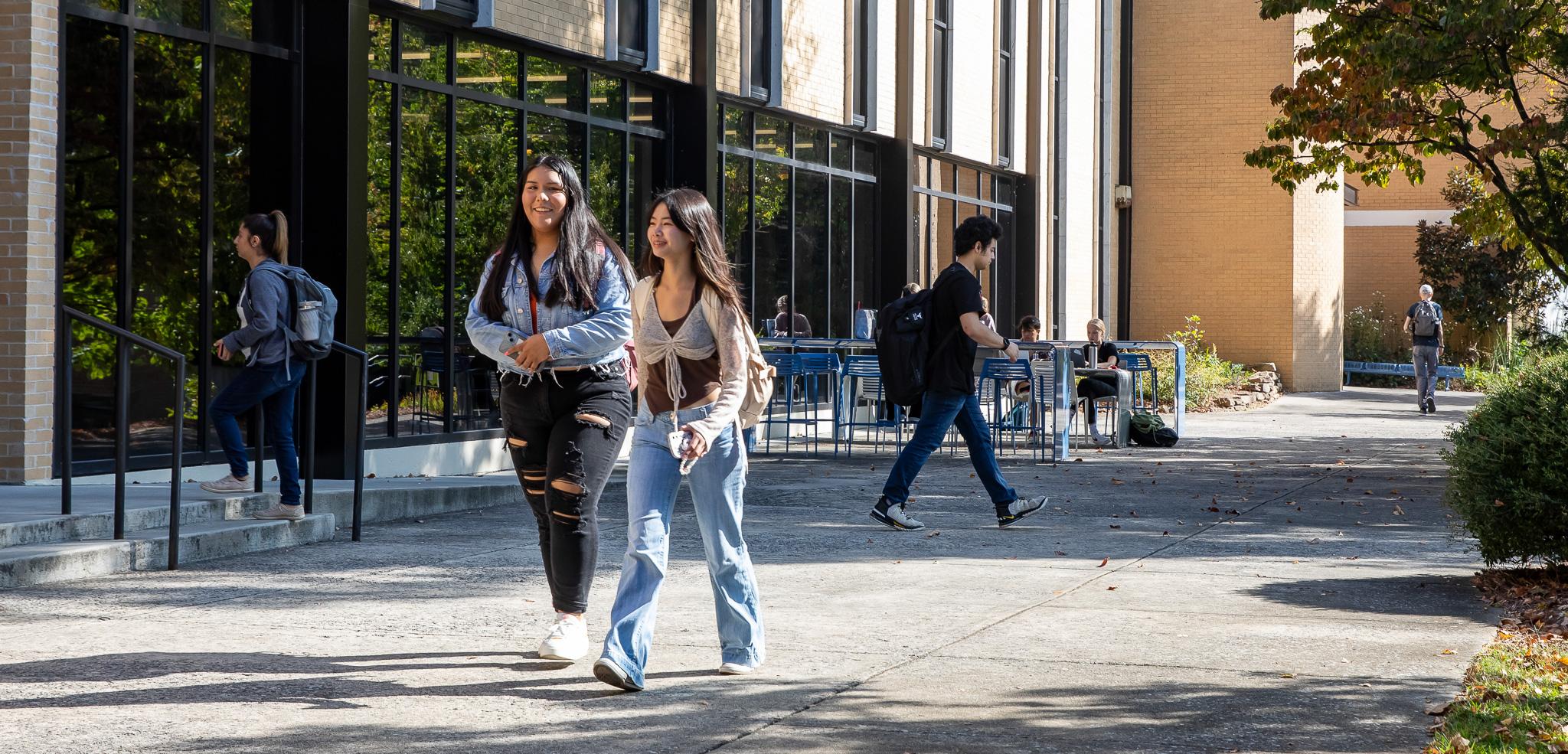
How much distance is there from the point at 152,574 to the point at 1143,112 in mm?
28543

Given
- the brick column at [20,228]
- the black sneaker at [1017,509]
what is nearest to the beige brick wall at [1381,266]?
the black sneaker at [1017,509]

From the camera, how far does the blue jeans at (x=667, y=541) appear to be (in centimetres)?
567

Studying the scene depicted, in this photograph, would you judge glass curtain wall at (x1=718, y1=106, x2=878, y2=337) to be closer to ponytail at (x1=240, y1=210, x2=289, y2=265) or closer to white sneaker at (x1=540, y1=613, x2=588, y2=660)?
ponytail at (x1=240, y1=210, x2=289, y2=265)

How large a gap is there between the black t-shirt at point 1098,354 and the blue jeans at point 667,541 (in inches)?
514

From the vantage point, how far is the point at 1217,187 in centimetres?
3375

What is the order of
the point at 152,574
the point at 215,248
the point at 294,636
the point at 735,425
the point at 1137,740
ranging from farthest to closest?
the point at 215,248 < the point at 152,574 < the point at 294,636 < the point at 735,425 < the point at 1137,740

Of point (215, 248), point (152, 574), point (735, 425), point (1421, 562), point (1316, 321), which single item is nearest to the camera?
point (735, 425)

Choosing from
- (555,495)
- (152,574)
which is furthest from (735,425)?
(152,574)

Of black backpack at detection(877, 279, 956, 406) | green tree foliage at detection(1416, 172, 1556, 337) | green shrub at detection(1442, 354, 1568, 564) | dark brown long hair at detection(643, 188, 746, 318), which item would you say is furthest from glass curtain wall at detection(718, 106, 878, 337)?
green tree foliage at detection(1416, 172, 1556, 337)

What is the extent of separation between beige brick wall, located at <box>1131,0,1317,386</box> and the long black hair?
93.5ft

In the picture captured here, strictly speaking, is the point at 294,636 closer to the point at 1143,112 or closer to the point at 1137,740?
the point at 1137,740

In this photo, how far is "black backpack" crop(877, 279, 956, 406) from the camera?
10.5 m

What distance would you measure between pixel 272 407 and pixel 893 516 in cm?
369

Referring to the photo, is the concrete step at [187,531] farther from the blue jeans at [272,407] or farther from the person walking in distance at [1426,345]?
the person walking in distance at [1426,345]
